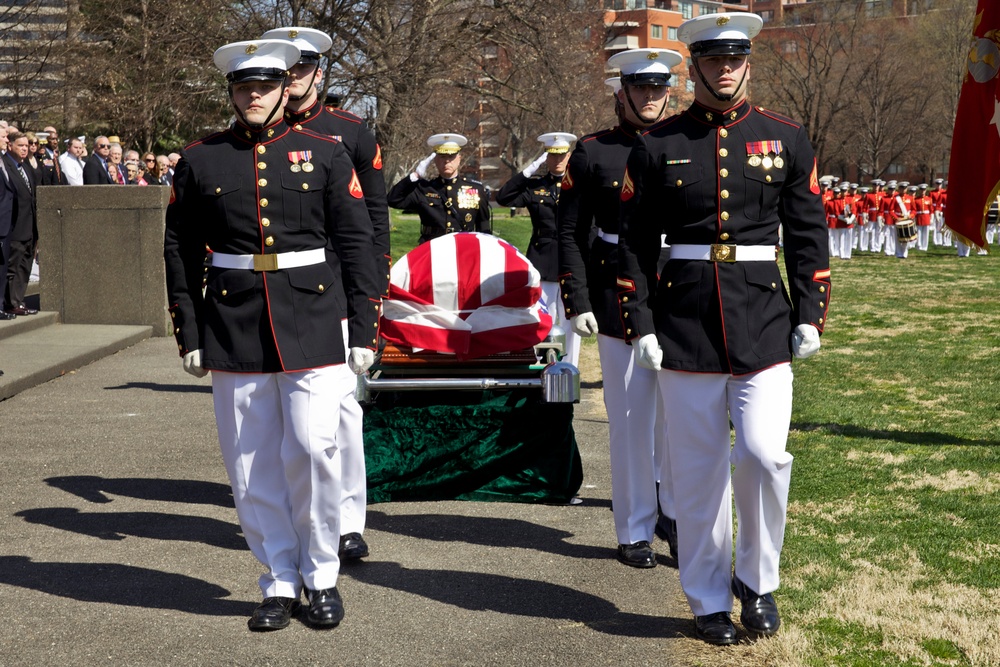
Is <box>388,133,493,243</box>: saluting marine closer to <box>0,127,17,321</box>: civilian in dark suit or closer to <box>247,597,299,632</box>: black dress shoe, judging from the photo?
<box>247,597,299,632</box>: black dress shoe

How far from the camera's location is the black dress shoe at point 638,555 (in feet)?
18.2

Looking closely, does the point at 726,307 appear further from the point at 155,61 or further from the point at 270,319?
the point at 155,61

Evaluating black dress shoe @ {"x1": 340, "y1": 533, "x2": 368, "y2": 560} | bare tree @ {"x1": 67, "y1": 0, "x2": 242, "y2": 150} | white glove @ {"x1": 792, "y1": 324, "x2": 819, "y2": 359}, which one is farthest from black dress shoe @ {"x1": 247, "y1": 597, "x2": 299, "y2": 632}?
bare tree @ {"x1": 67, "y1": 0, "x2": 242, "y2": 150}

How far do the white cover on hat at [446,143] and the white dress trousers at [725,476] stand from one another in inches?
190

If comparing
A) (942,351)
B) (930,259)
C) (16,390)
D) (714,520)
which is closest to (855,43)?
(930,259)

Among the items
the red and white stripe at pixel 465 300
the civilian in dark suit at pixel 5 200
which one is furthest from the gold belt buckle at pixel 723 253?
the civilian in dark suit at pixel 5 200

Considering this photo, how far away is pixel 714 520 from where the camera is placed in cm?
460

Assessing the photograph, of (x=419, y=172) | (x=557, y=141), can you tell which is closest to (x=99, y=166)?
(x=419, y=172)

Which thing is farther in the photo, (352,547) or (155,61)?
(155,61)

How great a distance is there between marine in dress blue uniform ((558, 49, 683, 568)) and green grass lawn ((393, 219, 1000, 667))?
0.70 metres

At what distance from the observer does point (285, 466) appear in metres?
4.81

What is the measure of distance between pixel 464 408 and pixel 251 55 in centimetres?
264

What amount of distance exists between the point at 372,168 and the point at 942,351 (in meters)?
9.31

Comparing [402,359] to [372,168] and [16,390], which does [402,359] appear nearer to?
[372,168]
